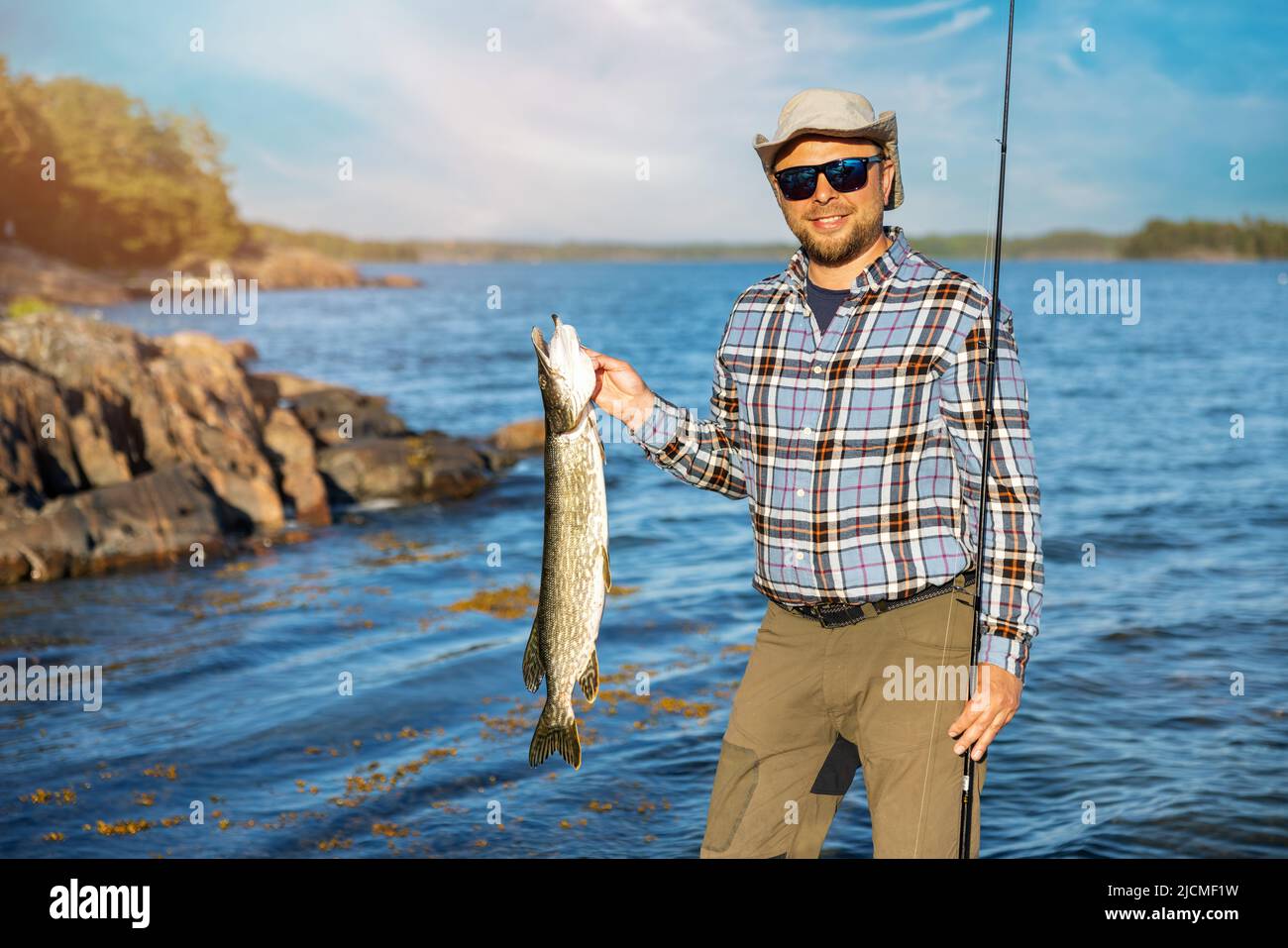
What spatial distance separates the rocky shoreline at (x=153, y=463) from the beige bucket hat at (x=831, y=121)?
15654mm

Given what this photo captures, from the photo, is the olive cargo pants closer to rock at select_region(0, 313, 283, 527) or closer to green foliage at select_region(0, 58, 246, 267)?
rock at select_region(0, 313, 283, 527)

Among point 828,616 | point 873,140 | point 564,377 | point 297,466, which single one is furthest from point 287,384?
point 828,616

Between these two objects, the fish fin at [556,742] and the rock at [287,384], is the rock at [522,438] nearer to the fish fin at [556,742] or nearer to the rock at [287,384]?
the rock at [287,384]

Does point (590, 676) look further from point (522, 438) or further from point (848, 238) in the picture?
point (522, 438)

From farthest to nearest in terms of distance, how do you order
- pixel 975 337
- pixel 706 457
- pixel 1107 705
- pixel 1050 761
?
pixel 1107 705, pixel 1050 761, pixel 706 457, pixel 975 337

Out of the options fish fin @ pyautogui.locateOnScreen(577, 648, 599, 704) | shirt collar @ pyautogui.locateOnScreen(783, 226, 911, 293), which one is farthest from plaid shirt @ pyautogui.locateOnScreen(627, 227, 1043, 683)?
fish fin @ pyautogui.locateOnScreen(577, 648, 599, 704)

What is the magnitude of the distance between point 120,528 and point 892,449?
16.5 m

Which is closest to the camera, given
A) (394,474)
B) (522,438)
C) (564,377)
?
(564,377)

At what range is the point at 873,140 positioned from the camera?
16.5ft

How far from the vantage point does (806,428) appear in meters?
5.00

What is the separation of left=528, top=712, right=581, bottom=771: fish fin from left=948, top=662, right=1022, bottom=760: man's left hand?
150cm
